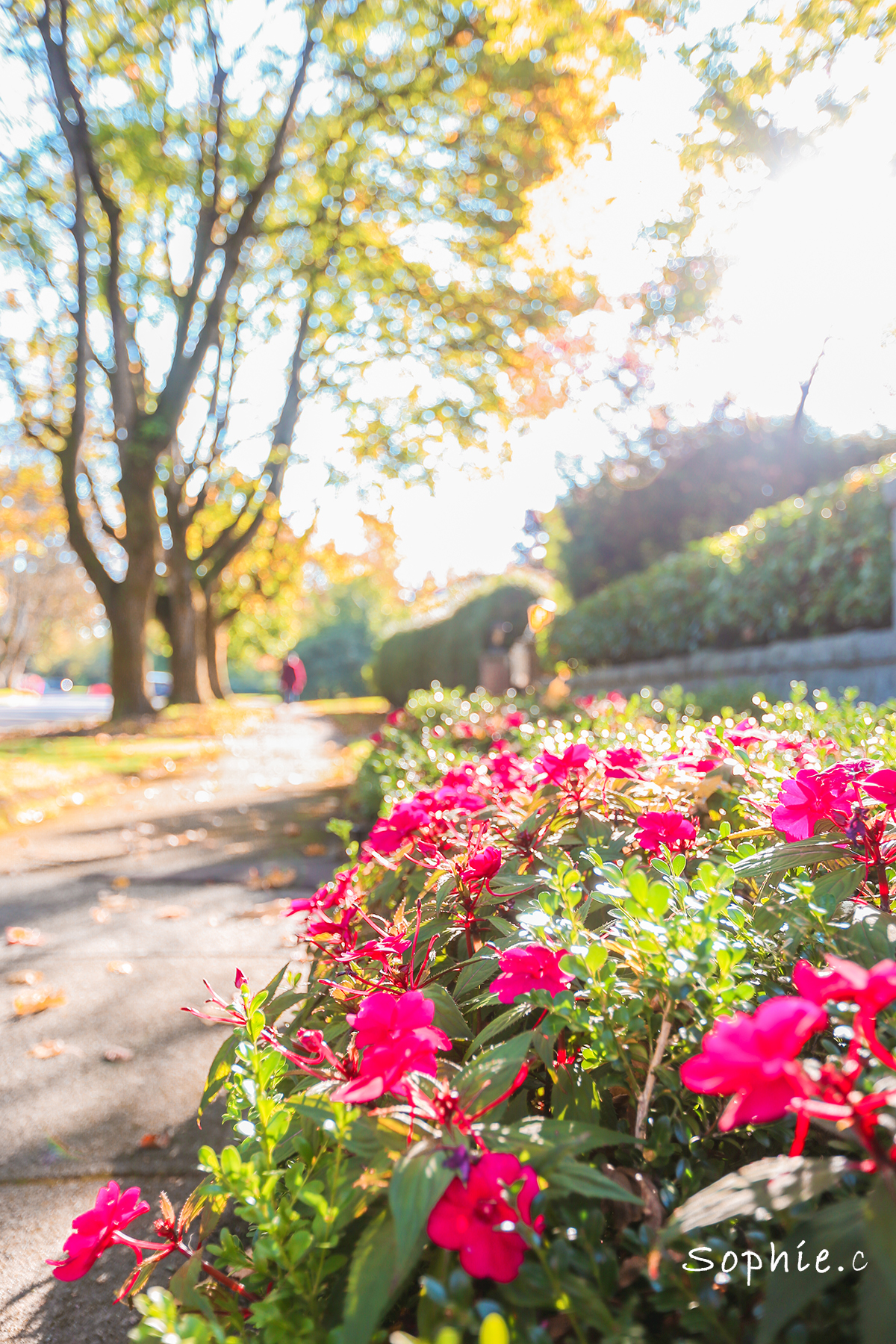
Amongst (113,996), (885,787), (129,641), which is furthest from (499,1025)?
(129,641)

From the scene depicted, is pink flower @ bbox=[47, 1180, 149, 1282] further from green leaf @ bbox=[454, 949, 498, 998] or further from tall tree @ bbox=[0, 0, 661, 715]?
tall tree @ bbox=[0, 0, 661, 715]

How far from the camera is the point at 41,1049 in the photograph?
2377mm

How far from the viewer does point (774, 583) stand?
Answer: 6137mm

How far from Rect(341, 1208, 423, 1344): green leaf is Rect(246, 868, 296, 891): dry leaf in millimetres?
3503

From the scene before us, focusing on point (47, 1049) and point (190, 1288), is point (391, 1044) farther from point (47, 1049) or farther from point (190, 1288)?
point (47, 1049)

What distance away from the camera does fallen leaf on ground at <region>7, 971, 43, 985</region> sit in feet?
9.49

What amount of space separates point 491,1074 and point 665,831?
0.59 meters

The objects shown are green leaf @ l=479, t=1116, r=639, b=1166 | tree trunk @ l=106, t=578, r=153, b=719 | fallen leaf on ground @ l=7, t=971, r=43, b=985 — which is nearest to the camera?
green leaf @ l=479, t=1116, r=639, b=1166

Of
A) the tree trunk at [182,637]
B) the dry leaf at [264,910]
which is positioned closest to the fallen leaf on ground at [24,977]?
the dry leaf at [264,910]

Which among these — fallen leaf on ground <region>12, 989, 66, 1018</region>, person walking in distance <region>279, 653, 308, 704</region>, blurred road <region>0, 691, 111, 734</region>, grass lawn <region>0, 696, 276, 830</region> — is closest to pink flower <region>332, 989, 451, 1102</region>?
fallen leaf on ground <region>12, 989, 66, 1018</region>

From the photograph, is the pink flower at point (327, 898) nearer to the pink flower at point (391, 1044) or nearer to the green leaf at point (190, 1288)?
the pink flower at point (391, 1044)

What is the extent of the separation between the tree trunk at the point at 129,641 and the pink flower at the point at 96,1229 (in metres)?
11.9

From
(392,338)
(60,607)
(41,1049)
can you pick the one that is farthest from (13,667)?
(41,1049)

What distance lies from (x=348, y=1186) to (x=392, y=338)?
46.0 ft
